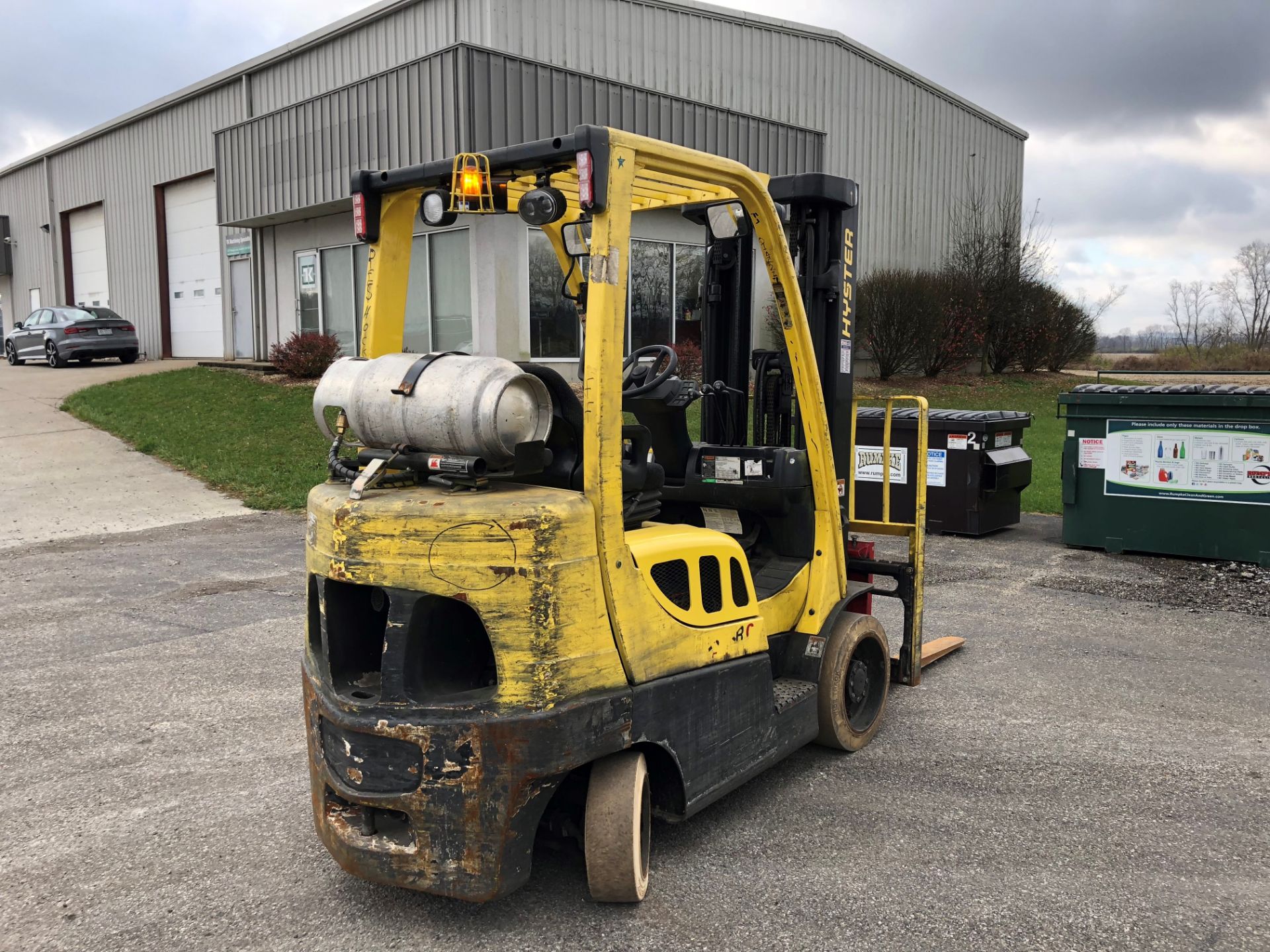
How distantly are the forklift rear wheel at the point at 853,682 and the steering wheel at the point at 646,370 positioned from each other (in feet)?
4.90

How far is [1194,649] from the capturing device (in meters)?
6.71

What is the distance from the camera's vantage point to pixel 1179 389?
29.9ft

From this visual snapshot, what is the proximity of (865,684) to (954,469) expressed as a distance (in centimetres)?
590

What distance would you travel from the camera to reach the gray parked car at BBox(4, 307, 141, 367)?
26312 millimetres

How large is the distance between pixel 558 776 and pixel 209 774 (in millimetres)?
2286

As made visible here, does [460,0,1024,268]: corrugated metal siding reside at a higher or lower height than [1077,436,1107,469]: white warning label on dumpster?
higher

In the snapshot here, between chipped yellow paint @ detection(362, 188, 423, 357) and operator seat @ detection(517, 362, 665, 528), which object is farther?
chipped yellow paint @ detection(362, 188, 423, 357)

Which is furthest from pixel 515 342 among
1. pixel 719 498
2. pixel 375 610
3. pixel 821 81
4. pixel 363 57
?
pixel 375 610

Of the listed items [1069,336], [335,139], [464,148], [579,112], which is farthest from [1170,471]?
[1069,336]

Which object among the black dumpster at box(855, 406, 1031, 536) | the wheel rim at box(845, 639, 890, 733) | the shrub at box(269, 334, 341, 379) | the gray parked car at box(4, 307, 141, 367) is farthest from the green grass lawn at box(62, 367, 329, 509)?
the wheel rim at box(845, 639, 890, 733)

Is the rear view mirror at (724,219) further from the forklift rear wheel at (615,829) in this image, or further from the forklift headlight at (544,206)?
the forklift rear wheel at (615,829)

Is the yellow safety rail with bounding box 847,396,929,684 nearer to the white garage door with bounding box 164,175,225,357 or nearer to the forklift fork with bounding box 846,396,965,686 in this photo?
the forklift fork with bounding box 846,396,965,686

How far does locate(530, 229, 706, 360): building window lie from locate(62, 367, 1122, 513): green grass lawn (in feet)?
10.4

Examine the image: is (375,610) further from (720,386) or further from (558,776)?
(720,386)
